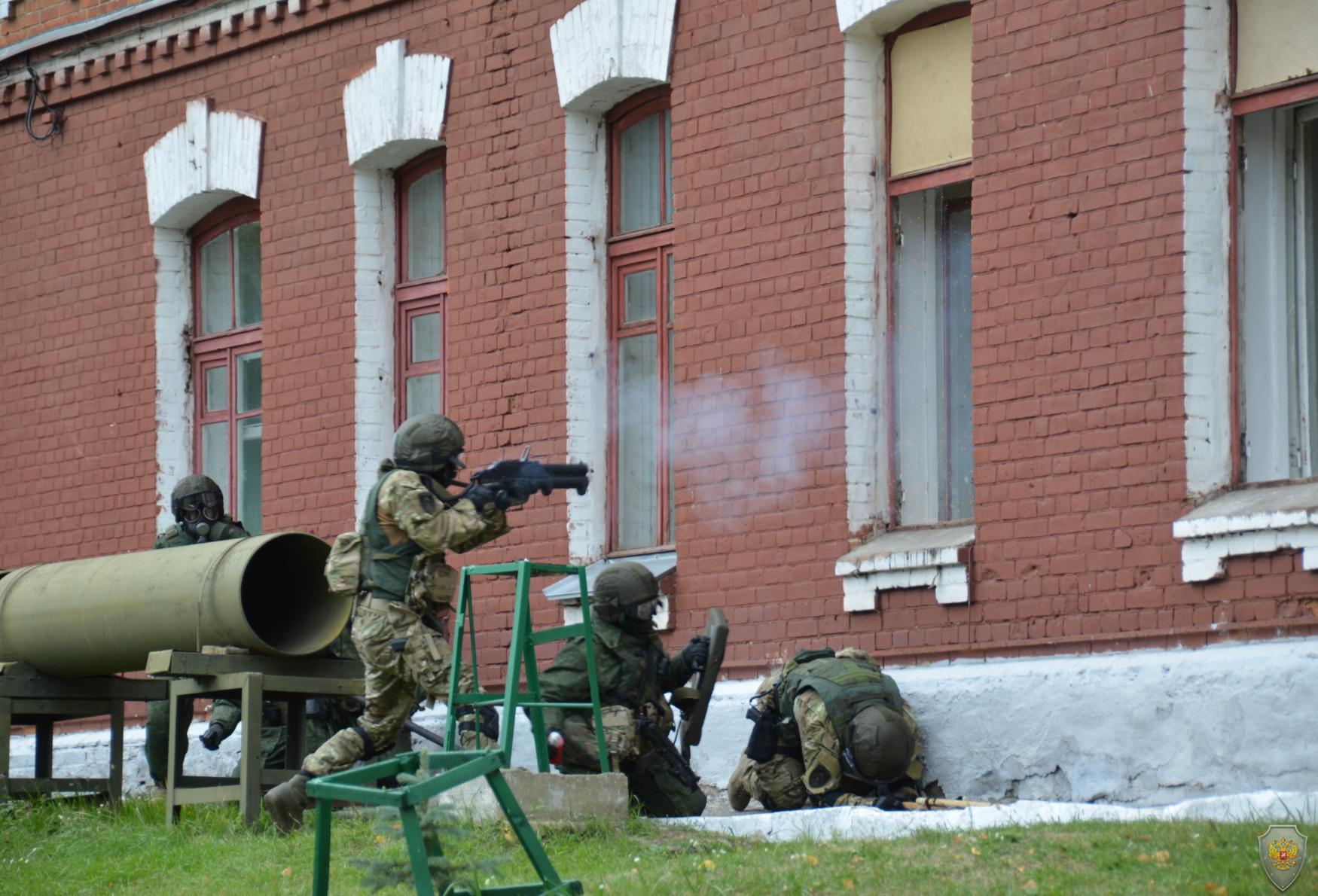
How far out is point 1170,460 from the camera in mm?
8945

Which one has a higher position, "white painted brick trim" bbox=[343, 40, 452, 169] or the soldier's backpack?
"white painted brick trim" bbox=[343, 40, 452, 169]

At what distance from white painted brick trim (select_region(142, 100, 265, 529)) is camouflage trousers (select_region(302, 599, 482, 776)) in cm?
469

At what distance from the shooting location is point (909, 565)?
984 centimetres

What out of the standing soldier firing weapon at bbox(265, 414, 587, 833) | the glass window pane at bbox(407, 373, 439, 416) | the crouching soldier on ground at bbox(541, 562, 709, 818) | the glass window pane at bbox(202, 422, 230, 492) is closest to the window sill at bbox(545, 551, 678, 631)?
the crouching soldier on ground at bbox(541, 562, 709, 818)

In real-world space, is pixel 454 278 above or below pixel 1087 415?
above

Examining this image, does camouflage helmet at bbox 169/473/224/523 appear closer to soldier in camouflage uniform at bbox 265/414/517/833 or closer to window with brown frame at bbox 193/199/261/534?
window with brown frame at bbox 193/199/261/534

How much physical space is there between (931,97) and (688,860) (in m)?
4.34

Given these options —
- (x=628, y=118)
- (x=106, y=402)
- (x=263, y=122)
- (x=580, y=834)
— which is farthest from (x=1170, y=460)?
(x=106, y=402)

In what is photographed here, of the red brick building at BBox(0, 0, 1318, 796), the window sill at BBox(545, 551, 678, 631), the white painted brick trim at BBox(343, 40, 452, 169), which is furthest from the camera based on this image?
the white painted brick trim at BBox(343, 40, 452, 169)

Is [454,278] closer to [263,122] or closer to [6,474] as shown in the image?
[263,122]

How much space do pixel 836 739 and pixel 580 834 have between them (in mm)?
1472

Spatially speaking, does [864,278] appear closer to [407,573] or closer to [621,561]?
[621,561]

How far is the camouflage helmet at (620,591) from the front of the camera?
390 inches

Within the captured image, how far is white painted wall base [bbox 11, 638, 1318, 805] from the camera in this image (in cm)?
840
